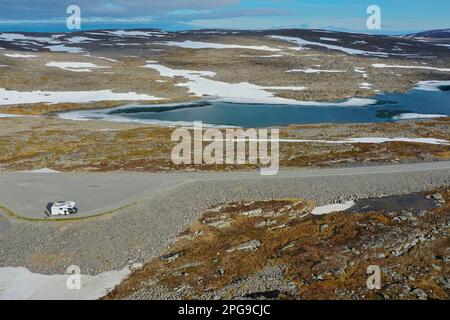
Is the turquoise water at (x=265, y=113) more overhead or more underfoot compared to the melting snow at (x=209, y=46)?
more underfoot

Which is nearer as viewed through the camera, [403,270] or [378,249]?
[403,270]

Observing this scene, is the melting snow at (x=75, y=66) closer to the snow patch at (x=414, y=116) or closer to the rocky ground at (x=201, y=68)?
the rocky ground at (x=201, y=68)

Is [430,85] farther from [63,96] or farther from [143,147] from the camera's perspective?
[63,96]

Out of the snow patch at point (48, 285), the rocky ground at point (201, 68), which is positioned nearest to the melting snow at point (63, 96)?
the rocky ground at point (201, 68)

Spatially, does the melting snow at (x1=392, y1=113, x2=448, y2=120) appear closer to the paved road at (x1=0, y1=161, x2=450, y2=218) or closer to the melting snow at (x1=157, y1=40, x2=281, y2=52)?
the paved road at (x1=0, y1=161, x2=450, y2=218)
